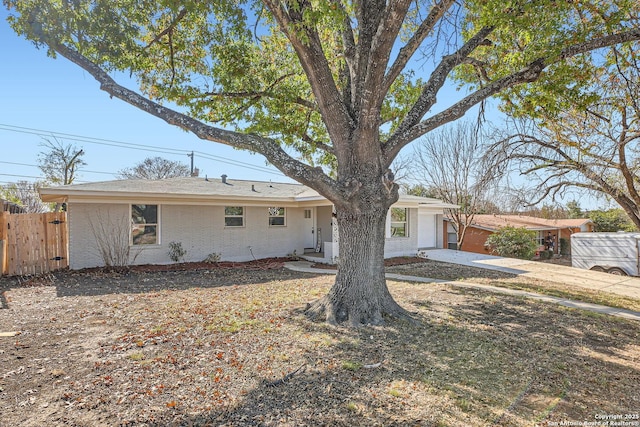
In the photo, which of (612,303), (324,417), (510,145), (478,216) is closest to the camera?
(324,417)

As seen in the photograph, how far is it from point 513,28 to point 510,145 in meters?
4.16

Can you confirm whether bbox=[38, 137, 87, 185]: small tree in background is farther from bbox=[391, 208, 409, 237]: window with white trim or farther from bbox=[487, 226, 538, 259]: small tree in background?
bbox=[487, 226, 538, 259]: small tree in background

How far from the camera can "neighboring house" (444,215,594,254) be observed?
25.3m

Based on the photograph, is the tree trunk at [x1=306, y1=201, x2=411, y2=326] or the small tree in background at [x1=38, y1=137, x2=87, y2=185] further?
the small tree in background at [x1=38, y1=137, x2=87, y2=185]

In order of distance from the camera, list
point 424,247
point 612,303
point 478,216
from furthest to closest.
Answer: point 478,216 → point 424,247 → point 612,303

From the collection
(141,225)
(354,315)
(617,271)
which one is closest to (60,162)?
(141,225)

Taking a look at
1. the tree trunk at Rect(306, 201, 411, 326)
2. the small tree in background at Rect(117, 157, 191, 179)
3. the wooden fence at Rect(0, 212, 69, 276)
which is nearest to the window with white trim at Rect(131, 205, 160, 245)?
the wooden fence at Rect(0, 212, 69, 276)

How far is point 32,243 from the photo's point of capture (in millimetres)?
10898

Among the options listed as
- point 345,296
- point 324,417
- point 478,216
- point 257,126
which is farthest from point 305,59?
point 478,216

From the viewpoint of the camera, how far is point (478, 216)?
26.9 metres

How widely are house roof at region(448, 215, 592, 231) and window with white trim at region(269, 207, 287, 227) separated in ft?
53.1

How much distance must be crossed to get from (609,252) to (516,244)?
4.22m

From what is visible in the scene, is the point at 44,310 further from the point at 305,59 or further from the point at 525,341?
the point at 525,341

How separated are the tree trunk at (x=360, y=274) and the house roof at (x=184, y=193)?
24.5 ft
